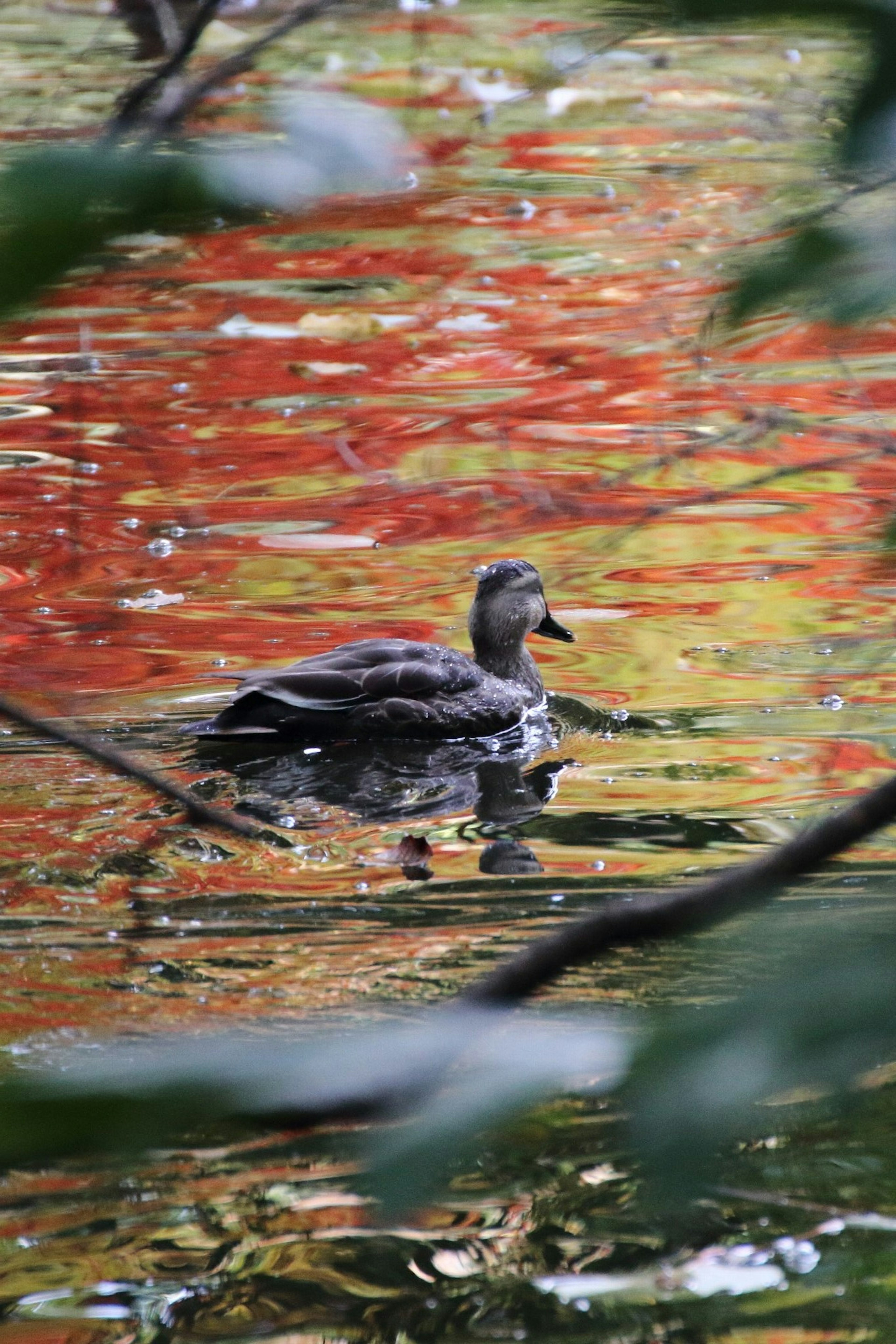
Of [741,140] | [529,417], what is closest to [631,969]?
[529,417]

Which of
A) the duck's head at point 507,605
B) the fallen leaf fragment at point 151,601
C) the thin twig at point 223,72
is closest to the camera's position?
the thin twig at point 223,72

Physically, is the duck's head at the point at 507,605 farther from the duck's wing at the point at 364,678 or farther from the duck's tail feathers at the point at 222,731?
the duck's tail feathers at the point at 222,731

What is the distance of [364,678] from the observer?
5.14 m

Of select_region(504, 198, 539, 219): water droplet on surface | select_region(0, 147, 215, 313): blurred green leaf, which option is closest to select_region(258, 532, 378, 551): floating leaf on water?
select_region(504, 198, 539, 219): water droplet on surface

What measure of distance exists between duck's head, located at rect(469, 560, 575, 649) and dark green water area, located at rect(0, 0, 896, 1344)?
1.02 feet

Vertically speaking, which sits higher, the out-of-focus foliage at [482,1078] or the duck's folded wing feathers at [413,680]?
the out-of-focus foliage at [482,1078]

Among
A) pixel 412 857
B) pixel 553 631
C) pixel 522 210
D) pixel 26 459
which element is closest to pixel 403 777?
pixel 412 857

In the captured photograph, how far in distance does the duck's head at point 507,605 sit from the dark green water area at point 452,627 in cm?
31

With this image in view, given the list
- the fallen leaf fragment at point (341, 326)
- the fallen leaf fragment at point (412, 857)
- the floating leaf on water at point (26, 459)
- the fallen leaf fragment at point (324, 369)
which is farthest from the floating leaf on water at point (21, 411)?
the fallen leaf fragment at point (412, 857)

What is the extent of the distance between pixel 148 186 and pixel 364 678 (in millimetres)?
4630

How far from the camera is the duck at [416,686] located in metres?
4.99

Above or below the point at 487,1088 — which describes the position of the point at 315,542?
below

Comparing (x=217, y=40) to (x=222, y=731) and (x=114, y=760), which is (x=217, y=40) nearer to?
(x=114, y=760)

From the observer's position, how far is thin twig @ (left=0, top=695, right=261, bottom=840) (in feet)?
2.17
